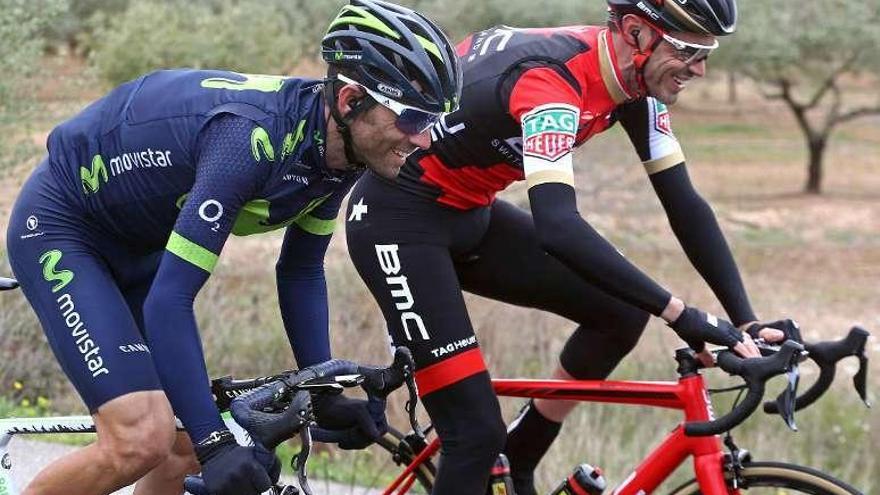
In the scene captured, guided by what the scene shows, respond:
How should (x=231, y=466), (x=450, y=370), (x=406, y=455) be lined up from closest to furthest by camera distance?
1. (x=231, y=466)
2. (x=450, y=370)
3. (x=406, y=455)

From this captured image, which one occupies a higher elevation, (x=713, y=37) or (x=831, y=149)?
(x=713, y=37)

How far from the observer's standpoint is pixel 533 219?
4062 millimetres

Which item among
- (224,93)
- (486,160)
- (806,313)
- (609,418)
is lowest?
(806,313)

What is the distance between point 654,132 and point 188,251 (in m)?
1.89

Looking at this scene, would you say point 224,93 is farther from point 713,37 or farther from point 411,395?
point 713,37

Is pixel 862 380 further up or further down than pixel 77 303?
further down

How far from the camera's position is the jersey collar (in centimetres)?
416

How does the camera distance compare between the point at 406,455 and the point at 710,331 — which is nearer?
the point at 710,331

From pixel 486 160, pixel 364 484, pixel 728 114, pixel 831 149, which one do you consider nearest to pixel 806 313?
pixel 364 484

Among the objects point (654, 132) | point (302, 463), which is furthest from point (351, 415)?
point (654, 132)

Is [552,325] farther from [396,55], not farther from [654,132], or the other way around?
[396,55]

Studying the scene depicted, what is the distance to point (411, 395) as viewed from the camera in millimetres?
3777

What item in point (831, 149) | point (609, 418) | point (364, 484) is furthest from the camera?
point (831, 149)

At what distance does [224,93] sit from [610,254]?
1177 millimetres
